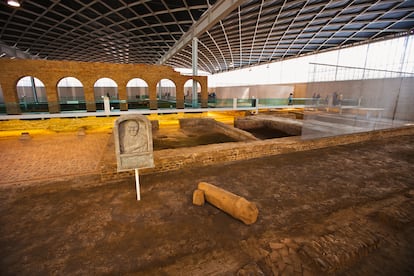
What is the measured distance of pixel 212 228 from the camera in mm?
3211

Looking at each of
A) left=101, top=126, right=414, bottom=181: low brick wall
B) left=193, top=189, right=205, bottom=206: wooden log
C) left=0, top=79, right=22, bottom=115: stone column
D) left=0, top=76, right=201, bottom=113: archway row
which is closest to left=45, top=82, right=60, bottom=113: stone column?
left=0, top=76, right=201, bottom=113: archway row

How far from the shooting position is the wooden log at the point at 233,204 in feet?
10.7

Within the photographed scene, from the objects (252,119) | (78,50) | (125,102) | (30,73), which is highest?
(78,50)

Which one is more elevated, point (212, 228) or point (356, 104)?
point (356, 104)

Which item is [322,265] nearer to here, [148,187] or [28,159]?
[148,187]

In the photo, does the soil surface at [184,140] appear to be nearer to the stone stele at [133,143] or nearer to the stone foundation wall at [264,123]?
the stone foundation wall at [264,123]

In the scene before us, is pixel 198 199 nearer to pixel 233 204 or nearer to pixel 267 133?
pixel 233 204

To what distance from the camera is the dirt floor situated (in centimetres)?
250

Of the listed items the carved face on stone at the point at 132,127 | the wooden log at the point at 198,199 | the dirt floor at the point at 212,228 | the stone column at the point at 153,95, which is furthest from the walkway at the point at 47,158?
the stone column at the point at 153,95

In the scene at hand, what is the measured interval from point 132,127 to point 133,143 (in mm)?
346

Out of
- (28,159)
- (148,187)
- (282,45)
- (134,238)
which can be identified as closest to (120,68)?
(28,159)

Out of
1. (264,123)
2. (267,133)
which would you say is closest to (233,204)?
(267,133)

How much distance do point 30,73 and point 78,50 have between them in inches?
755

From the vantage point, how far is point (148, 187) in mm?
4680
